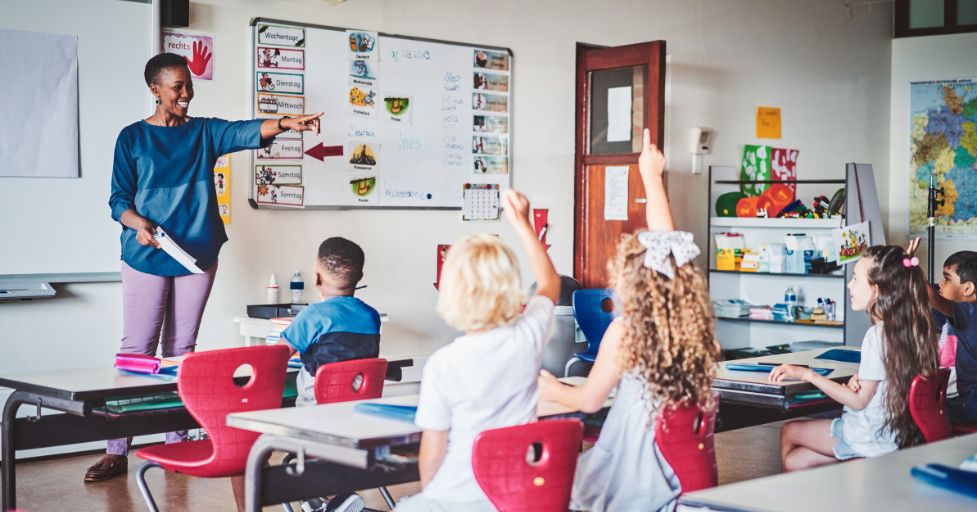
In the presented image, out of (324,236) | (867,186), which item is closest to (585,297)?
(324,236)

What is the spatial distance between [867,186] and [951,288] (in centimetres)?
315

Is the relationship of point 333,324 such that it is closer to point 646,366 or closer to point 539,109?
point 646,366

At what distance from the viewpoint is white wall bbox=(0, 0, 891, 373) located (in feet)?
18.4

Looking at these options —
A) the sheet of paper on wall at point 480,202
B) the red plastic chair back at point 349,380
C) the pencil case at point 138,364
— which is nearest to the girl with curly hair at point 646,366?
the red plastic chair back at point 349,380

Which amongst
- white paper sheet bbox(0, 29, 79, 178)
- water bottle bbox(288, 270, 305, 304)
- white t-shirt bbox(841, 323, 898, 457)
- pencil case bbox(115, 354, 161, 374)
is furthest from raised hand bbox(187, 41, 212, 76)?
white t-shirt bbox(841, 323, 898, 457)

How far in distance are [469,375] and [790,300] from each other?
5979mm

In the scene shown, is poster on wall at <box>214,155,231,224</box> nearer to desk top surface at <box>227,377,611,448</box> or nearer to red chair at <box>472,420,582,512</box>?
desk top surface at <box>227,377,611,448</box>

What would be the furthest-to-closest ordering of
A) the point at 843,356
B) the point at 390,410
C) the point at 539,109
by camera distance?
the point at 539,109 → the point at 843,356 → the point at 390,410

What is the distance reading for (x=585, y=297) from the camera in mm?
6422

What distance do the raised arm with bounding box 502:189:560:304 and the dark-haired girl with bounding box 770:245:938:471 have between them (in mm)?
1039

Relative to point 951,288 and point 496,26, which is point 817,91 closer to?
point 496,26

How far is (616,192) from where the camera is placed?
7.15 metres

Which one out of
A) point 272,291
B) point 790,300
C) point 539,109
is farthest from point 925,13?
point 272,291

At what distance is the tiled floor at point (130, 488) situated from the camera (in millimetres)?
4383
